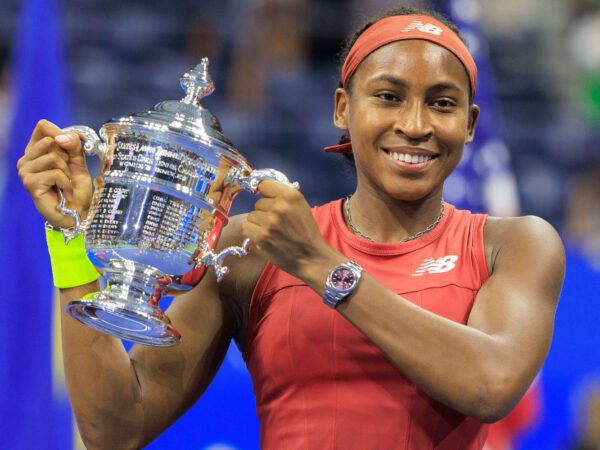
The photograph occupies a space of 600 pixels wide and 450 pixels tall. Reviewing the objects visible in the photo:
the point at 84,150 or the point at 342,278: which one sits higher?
the point at 84,150

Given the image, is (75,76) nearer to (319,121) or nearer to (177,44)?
(177,44)

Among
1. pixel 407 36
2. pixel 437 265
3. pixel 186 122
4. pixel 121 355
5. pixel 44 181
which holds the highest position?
pixel 407 36

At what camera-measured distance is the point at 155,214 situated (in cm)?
146

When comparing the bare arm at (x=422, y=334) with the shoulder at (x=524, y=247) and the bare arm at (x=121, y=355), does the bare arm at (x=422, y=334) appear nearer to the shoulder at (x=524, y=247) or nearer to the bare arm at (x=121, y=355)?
the shoulder at (x=524, y=247)

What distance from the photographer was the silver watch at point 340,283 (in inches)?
54.0

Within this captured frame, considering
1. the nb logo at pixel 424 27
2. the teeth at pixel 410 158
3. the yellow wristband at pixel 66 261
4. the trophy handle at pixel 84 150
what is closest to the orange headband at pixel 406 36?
the nb logo at pixel 424 27

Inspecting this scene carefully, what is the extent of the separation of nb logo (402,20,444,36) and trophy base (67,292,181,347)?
2.43 feet

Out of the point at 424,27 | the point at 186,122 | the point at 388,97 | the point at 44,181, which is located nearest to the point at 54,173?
the point at 44,181

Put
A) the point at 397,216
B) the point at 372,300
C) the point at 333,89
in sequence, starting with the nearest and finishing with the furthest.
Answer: the point at 372,300
the point at 397,216
the point at 333,89

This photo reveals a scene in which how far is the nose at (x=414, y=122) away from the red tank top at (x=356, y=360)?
0.22 meters

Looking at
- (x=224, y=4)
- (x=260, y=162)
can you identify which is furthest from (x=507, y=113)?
(x=224, y=4)

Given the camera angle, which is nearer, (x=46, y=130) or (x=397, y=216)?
(x=46, y=130)

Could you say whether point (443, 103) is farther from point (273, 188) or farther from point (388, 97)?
point (273, 188)

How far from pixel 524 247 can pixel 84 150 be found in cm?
85
